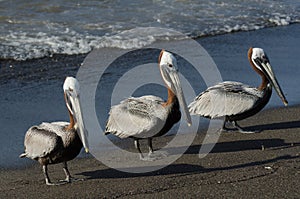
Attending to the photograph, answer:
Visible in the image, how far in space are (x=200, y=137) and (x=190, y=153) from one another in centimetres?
51

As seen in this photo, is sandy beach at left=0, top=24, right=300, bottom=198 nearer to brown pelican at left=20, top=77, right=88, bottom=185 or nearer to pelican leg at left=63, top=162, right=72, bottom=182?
pelican leg at left=63, top=162, right=72, bottom=182

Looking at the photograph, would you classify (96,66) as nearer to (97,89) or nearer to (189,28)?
(97,89)

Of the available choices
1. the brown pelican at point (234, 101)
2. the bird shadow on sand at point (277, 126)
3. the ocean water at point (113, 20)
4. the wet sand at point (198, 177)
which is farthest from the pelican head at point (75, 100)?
the ocean water at point (113, 20)

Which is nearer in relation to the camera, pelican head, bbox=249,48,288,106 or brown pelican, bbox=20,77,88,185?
brown pelican, bbox=20,77,88,185

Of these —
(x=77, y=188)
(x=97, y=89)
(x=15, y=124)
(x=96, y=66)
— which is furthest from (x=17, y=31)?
(x=77, y=188)

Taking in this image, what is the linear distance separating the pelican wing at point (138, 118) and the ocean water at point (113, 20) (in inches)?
176

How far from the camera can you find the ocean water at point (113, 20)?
38.7ft

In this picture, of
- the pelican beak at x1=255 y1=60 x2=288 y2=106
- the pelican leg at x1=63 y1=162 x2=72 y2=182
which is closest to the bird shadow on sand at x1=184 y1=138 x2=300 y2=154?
the pelican beak at x1=255 y1=60 x2=288 y2=106

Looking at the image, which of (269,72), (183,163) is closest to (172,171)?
(183,163)

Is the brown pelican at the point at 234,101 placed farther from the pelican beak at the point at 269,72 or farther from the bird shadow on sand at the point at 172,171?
the bird shadow on sand at the point at 172,171

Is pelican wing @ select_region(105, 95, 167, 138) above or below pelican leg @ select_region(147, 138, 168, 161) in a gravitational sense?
above

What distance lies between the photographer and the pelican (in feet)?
21.2

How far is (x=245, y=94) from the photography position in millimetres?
7434

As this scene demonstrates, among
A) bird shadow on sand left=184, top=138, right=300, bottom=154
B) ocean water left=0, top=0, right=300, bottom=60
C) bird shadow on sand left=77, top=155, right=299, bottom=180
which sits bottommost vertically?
ocean water left=0, top=0, right=300, bottom=60
